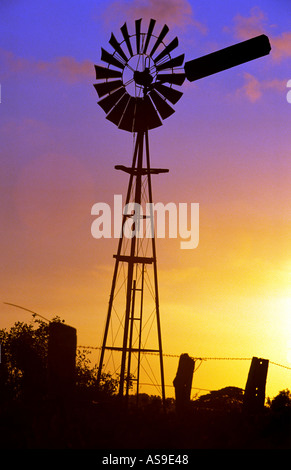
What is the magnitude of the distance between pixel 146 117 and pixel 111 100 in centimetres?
149

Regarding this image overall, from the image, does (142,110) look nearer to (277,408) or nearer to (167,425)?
(277,408)

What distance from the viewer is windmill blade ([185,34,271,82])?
11672 millimetres

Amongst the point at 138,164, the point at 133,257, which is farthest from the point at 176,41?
the point at 133,257

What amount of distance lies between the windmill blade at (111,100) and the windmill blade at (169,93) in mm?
1377

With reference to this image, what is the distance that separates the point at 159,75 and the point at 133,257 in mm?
6894

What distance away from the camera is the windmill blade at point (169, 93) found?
2850cm

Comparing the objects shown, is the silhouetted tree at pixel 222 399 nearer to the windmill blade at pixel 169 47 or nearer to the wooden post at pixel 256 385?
the wooden post at pixel 256 385

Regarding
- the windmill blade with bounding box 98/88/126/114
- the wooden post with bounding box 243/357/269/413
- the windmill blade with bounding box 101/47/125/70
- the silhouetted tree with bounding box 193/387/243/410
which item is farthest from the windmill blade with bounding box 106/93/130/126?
the wooden post with bounding box 243/357/269/413

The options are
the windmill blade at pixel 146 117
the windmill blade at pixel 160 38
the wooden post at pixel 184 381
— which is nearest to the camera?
the wooden post at pixel 184 381

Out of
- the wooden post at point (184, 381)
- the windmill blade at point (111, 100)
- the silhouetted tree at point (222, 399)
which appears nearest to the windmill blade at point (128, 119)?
the windmill blade at point (111, 100)

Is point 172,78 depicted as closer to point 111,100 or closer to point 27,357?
point 111,100

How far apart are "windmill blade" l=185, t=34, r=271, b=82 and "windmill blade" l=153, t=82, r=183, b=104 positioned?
1649 centimetres

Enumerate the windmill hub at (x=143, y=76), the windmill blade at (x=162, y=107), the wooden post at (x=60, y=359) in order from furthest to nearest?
1. the windmill hub at (x=143, y=76)
2. the windmill blade at (x=162, y=107)
3. the wooden post at (x=60, y=359)
